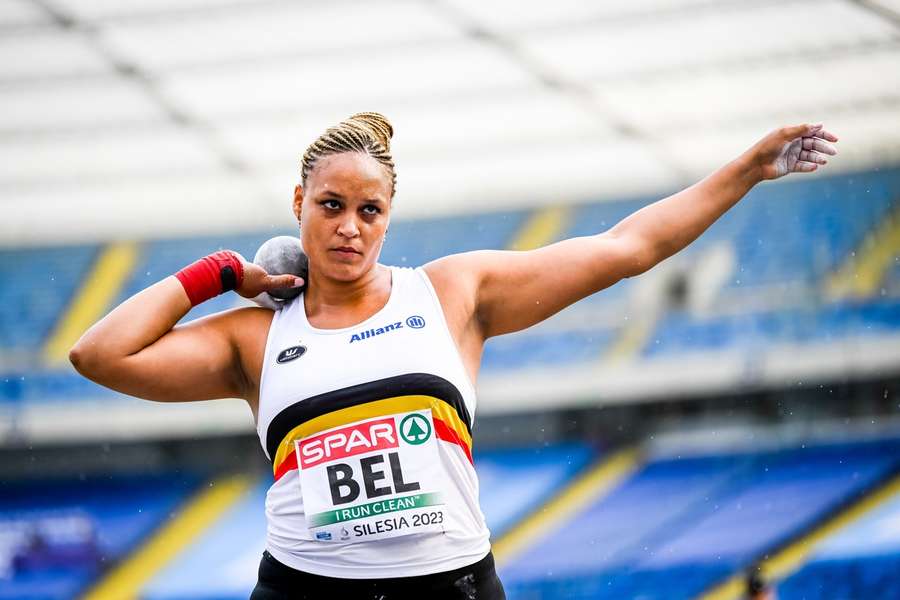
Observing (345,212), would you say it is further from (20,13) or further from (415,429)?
(20,13)

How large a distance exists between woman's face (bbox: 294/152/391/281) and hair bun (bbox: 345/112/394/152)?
86 mm

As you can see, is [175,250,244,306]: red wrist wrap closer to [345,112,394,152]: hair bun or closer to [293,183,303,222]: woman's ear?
[293,183,303,222]: woman's ear

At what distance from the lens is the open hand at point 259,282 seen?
8.64 ft

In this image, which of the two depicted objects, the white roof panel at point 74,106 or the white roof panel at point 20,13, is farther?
the white roof panel at point 74,106

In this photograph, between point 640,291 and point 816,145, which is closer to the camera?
point 816,145

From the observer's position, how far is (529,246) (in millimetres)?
17484

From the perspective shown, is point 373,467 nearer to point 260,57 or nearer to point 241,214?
point 260,57

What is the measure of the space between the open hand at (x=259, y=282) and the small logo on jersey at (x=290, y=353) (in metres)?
0.16

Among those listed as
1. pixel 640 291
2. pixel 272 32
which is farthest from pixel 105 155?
pixel 640 291

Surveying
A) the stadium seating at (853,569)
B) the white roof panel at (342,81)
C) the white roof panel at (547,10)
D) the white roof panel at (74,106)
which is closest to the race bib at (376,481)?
the stadium seating at (853,569)

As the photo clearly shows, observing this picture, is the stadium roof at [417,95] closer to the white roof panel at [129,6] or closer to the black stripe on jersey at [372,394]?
the white roof panel at [129,6]

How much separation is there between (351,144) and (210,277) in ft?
1.37

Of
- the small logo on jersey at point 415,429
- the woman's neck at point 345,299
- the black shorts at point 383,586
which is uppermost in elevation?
the woman's neck at point 345,299

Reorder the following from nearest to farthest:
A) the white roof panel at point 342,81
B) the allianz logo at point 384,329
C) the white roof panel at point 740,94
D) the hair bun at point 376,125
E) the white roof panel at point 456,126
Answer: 1. the allianz logo at point 384,329
2. the hair bun at point 376,125
3. the white roof panel at point 342,81
4. the white roof panel at point 740,94
5. the white roof panel at point 456,126
